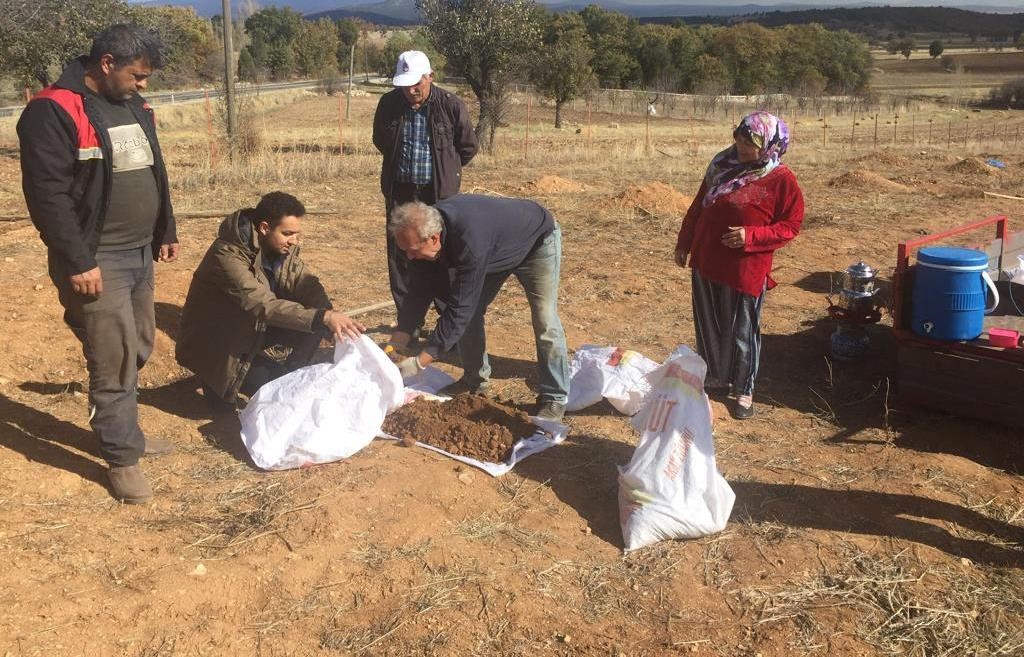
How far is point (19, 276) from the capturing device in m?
6.53

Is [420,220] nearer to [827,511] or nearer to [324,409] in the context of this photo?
[324,409]

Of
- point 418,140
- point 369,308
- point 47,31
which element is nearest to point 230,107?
point 47,31

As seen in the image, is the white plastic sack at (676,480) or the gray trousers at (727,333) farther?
the gray trousers at (727,333)

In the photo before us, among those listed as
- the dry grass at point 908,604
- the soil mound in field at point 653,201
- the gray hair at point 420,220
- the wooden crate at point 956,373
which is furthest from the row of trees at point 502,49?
the dry grass at point 908,604

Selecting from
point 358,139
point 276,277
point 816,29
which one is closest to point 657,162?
point 358,139

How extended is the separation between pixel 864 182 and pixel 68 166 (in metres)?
11.7

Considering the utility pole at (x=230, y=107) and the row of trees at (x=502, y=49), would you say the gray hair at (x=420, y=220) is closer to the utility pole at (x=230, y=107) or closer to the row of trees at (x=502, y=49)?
the row of trees at (x=502, y=49)

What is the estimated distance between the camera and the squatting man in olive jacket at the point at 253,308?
383 cm

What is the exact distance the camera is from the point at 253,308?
151 inches

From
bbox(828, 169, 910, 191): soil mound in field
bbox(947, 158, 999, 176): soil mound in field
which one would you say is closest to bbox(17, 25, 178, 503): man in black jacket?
bbox(828, 169, 910, 191): soil mound in field

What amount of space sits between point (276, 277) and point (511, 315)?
236cm

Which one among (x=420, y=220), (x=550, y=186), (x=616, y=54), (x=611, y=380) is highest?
(x=616, y=54)

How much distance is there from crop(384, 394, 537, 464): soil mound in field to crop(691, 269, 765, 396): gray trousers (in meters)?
1.12

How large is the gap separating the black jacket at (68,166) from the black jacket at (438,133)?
2.23 m
